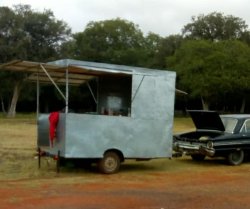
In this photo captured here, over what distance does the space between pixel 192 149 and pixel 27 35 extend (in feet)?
123

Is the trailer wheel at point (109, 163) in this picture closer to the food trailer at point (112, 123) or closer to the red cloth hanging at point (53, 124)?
the food trailer at point (112, 123)

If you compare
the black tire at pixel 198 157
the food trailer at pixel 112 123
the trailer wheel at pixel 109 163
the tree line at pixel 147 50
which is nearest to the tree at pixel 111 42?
the tree line at pixel 147 50

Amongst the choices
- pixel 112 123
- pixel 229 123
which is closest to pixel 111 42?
pixel 229 123

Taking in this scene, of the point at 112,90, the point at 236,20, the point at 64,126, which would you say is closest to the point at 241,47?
the point at 236,20

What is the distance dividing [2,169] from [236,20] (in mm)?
59571

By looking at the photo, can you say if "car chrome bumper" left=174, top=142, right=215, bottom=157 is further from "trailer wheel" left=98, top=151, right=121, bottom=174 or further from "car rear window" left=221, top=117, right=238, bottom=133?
"trailer wheel" left=98, top=151, right=121, bottom=174

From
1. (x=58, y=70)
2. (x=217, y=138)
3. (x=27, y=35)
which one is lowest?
(x=217, y=138)

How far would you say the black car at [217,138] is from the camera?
15938 millimetres

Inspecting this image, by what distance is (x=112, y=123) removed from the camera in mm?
13859

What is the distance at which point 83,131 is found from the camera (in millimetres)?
13344

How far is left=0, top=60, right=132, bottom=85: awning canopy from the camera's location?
13477mm

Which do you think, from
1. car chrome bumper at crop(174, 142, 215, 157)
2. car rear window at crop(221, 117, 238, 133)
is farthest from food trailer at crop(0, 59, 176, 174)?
car rear window at crop(221, 117, 238, 133)

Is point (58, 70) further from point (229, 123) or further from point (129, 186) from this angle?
point (229, 123)

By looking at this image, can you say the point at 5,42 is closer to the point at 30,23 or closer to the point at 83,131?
the point at 30,23
